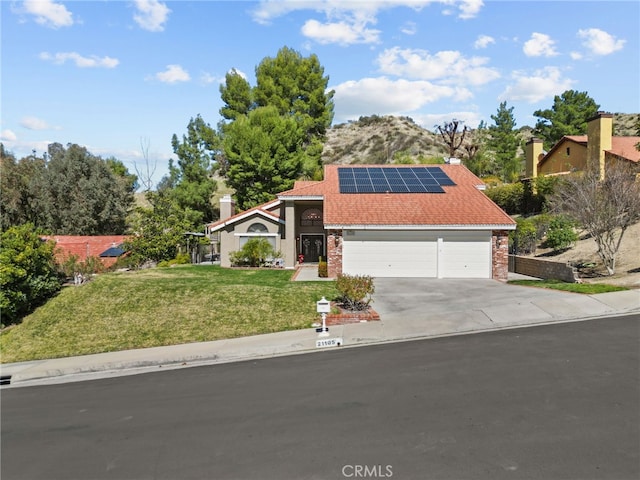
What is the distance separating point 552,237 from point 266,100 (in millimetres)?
32334

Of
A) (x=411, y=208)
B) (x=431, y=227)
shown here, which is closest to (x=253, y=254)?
(x=411, y=208)

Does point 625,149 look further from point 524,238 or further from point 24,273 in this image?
point 24,273

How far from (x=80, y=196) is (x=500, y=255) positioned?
41785 millimetres

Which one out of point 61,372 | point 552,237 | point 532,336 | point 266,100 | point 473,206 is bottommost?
point 61,372

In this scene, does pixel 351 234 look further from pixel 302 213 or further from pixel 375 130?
pixel 375 130

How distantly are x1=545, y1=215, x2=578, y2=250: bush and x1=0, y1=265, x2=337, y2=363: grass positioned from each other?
1432 centimetres

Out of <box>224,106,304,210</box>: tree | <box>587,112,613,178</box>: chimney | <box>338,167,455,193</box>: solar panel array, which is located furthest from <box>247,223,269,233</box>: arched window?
<box>587,112,613,178</box>: chimney

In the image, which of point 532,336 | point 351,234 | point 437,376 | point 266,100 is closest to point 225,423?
point 437,376

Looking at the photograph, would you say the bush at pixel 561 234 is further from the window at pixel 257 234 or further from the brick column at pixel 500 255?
the window at pixel 257 234

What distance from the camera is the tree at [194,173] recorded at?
4641 centimetres

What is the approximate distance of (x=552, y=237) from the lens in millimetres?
24031

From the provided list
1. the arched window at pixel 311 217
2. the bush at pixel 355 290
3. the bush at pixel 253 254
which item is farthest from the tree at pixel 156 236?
the bush at pixel 355 290

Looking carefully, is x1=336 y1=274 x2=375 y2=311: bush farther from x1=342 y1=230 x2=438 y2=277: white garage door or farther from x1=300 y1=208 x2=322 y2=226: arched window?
x1=300 y1=208 x2=322 y2=226: arched window

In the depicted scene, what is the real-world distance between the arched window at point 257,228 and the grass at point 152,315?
29.3 feet
